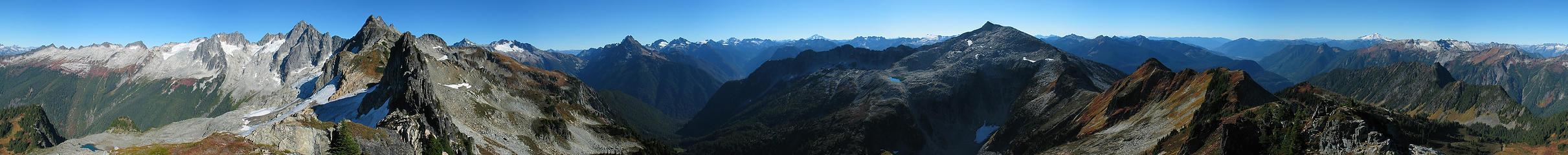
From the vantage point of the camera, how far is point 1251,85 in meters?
116

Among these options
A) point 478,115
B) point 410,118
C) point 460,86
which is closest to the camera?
point 410,118

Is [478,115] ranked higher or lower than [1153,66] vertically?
lower

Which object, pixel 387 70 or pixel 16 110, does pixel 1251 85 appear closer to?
pixel 387 70

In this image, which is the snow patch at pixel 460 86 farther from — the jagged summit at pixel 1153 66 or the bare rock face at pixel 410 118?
the jagged summit at pixel 1153 66

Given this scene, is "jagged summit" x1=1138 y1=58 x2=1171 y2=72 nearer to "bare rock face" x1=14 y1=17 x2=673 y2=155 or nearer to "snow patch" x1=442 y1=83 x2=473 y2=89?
"bare rock face" x1=14 y1=17 x2=673 y2=155

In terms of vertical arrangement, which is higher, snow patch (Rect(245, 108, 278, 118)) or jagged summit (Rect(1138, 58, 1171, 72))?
jagged summit (Rect(1138, 58, 1171, 72))

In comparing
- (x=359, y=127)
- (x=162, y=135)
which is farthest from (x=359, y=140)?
(x=162, y=135)

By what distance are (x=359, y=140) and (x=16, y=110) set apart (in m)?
135

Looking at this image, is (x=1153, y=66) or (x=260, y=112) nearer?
(x=260, y=112)

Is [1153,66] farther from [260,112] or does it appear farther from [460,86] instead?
[260,112]

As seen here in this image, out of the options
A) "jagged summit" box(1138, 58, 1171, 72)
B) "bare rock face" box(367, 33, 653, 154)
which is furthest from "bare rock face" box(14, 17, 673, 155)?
"jagged summit" box(1138, 58, 1171, 72)

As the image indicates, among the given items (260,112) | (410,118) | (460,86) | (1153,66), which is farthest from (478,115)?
(1153,66)

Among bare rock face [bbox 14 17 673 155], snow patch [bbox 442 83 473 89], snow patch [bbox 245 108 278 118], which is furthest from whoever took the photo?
snow patch [bbox 442 83 473 89]

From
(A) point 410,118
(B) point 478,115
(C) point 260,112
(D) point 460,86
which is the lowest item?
(B) point 478,115
